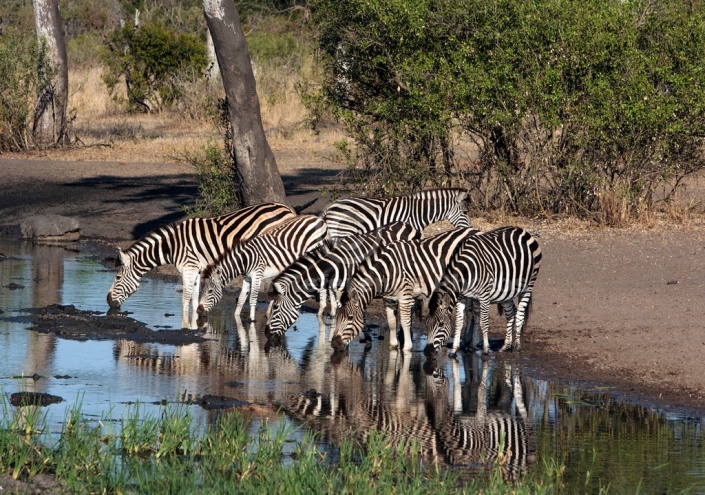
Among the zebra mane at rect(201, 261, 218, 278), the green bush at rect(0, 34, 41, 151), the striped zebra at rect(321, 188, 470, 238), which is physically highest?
the green bush at rect(0, 34, 41, 151)

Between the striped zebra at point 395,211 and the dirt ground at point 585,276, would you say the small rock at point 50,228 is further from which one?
the striped zebra at point 395,211

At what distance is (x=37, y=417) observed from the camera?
25.0ft

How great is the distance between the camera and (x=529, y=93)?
53.1ft

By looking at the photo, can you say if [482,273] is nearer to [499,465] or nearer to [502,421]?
[502,421]

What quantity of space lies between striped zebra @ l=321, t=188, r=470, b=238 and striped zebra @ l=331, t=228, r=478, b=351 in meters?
2.35

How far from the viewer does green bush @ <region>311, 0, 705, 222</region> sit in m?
16.0

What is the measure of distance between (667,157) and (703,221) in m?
1.09

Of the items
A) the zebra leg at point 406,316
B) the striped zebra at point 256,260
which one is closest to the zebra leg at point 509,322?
the zebra leg at point 406,316

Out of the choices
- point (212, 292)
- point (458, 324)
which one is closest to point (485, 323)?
point (458, 324)

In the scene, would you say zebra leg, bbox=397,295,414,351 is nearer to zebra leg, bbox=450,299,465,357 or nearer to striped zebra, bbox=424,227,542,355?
striped zebra, bbox=424,227,542,355

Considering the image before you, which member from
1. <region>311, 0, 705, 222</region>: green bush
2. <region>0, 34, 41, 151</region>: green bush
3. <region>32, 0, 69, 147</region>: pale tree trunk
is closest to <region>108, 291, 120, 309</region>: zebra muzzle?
<region>311, 0, 705, 222</region>: green bush

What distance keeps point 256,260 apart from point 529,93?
5714mm

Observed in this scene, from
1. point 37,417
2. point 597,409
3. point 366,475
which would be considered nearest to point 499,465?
point 366,475

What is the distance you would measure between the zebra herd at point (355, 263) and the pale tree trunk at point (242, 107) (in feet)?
10.7
